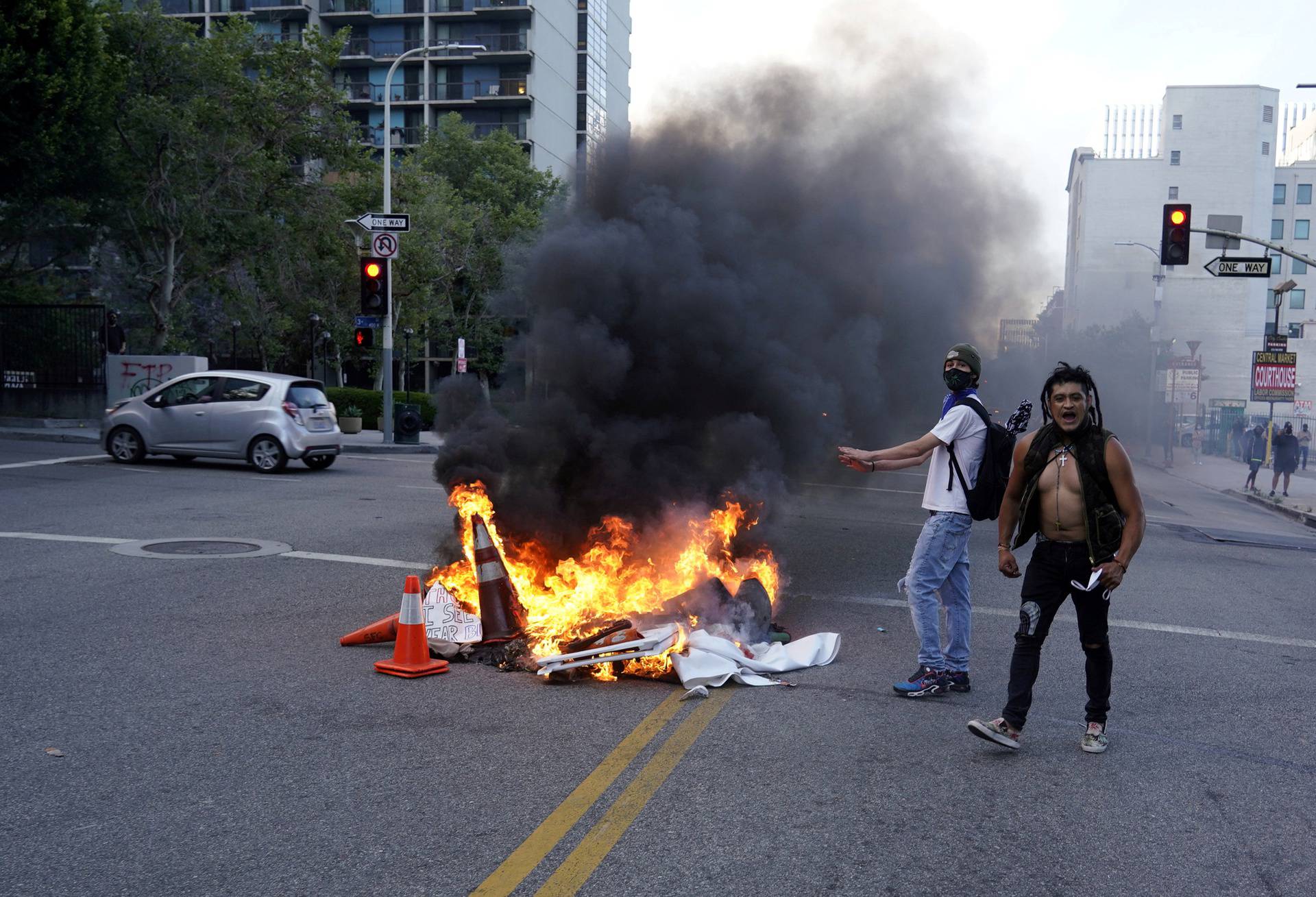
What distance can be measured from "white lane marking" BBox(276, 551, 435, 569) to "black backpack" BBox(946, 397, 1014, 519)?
4.68 meters

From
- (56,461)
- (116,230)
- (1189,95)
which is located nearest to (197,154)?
(116,230)

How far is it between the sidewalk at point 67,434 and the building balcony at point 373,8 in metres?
42.8

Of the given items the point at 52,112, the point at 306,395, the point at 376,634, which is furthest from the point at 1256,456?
the point at 52,112

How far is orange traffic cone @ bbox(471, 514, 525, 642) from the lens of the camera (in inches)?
248

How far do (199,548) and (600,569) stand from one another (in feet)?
15.3

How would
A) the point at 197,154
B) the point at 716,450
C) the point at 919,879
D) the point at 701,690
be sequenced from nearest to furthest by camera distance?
the point at 919,879
the point at 701,690
the point at 716,450
the point at 197,154

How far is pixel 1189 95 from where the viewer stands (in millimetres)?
77188

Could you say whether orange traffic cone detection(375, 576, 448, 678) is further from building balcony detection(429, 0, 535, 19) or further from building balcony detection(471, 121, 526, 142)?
building balcony detection(429, 0, 535, 19)

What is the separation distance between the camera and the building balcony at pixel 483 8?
2287 inches

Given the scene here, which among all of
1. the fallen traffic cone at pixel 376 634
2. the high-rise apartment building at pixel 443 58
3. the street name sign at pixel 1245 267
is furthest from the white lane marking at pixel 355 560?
the high-rise apartment building at pixel 443 58

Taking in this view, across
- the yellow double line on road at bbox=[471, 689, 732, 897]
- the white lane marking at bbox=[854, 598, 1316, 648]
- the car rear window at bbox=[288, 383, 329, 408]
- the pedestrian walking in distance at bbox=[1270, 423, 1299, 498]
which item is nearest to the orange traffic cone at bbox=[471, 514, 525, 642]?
the yellow double line on road at bbox=[471, 689, 732, 897]

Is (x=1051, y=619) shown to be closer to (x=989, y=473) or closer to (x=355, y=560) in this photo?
(x=989, y=473)

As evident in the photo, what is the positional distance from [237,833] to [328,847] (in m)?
0.35

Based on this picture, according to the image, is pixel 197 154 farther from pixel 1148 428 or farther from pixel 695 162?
pixel 1148 428
